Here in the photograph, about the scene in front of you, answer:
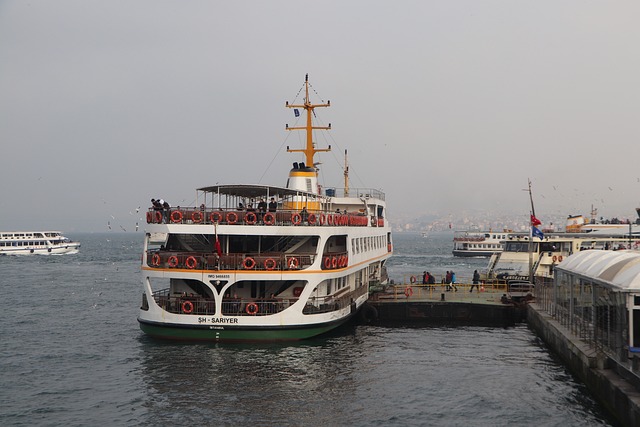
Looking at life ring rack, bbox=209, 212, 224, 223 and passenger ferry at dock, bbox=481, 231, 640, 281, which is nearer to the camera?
life ring rack, bbox=209, 212, 224, 223

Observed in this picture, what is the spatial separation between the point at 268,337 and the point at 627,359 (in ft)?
Result: 47.2

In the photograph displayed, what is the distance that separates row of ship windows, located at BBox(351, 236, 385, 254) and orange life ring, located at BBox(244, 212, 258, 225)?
7914 millimetres

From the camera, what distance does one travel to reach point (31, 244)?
133625mm

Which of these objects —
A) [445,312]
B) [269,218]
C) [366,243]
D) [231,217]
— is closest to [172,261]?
[231,217]

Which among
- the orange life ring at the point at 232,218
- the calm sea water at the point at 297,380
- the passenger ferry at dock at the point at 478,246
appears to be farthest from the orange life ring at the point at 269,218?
the passenger ferry at dock at the point at 478,246

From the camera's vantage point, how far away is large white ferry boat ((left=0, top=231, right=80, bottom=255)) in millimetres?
130500

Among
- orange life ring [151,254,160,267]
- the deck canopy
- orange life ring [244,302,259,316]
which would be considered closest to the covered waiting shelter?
the deck canopy

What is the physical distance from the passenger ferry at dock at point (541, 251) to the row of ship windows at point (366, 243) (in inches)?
352

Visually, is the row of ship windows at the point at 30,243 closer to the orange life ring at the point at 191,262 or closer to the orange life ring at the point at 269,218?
the orange life ring at the point at 191,262

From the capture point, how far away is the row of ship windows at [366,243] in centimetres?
3721

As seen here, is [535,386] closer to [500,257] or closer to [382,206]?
[382,206]

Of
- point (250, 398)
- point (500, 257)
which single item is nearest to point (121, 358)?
point (250, 398)

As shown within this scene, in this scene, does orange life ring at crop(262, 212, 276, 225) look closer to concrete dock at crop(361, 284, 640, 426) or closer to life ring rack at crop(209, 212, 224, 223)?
life ring rack at crop(209, 212, 224, 223)

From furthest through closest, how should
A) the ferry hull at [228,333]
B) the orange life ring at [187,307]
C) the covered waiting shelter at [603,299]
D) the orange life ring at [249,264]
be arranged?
the orange life ring at [187,307] → the orange life ring at [249,264] → the ferry hull at [228,333] → the covered waiting shelter at [603,299]
